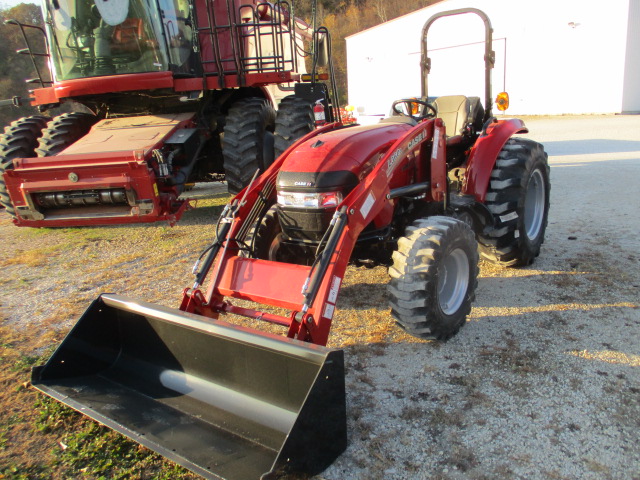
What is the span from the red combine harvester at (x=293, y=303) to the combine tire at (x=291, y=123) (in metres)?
2.08

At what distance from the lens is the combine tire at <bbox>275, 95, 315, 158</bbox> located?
6238 millimetres

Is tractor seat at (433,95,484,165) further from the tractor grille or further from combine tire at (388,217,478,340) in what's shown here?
the tractor grille

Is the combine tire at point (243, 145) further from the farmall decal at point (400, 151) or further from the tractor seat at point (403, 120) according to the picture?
the farmall decal at point (400, 151)

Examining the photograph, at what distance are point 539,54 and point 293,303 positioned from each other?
24478 millimetres

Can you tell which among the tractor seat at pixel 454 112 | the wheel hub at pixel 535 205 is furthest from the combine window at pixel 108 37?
the wheel hub at pixel 535 205

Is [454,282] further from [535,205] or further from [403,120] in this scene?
[535,205]

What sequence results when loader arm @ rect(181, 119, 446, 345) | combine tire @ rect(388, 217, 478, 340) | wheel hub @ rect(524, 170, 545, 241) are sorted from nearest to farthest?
loader arm @ rect(181, 119, 446, 345), combine tire @ rect(388, 217, 478, 340), wheel hub @ rect(524, 170, 545, 241)

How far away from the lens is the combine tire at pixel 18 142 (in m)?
6.81

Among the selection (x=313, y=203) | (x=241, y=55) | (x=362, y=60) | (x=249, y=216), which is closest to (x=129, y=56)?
(x=241, y=55)

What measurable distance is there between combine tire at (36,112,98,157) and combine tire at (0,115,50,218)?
10.8 inches

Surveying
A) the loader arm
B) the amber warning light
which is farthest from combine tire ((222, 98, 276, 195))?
the amber warning light

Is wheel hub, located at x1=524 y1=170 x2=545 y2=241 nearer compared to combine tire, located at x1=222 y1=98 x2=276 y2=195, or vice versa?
wheel hub, located at x1=524 y1=170 x2=545 y2=241

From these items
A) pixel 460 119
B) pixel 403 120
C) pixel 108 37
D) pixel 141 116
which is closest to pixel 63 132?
pixel 141 116

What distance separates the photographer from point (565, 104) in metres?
23.0
